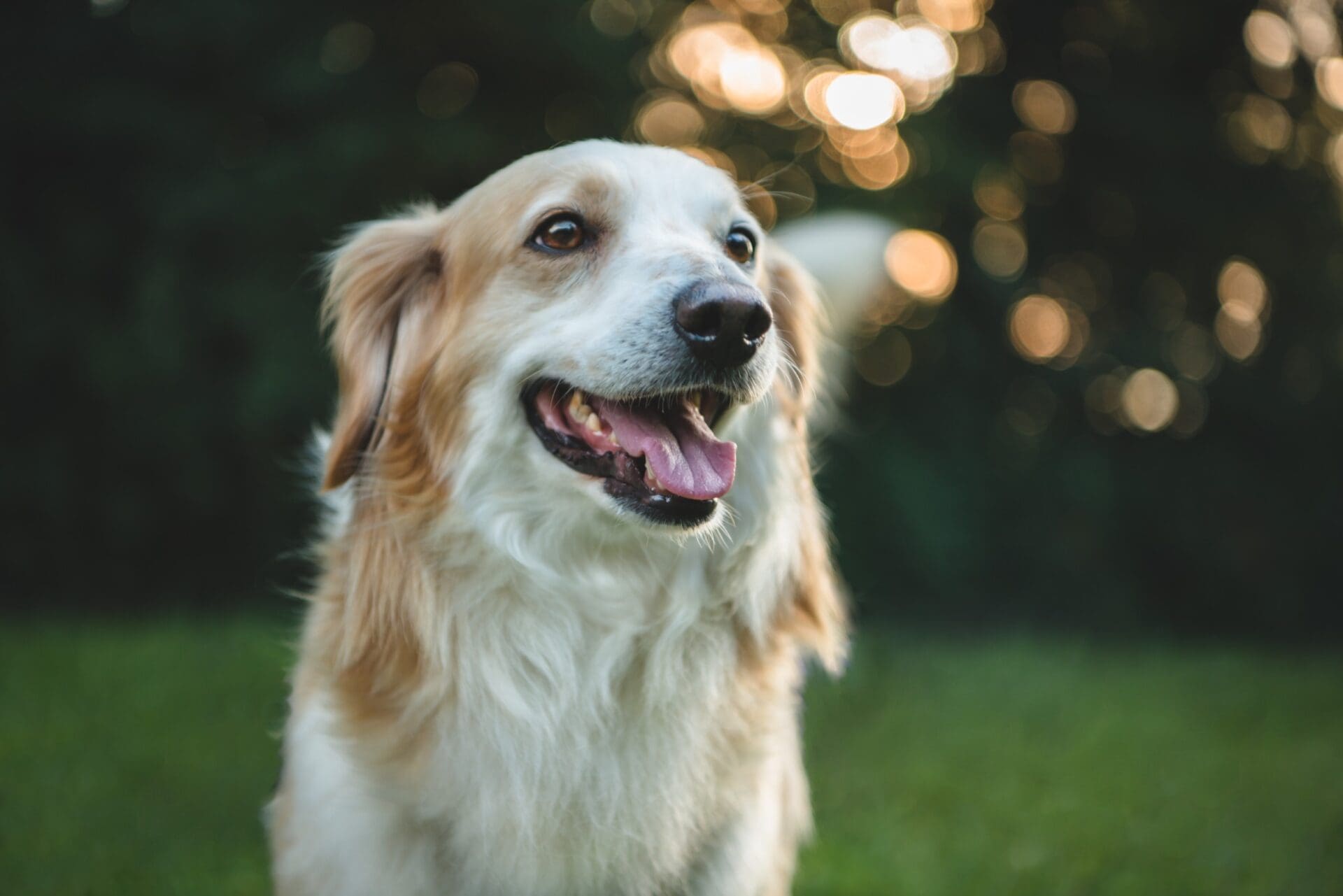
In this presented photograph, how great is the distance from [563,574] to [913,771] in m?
3.19

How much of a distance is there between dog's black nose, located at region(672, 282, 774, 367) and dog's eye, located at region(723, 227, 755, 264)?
1.45 ft

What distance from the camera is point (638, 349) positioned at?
2254mm

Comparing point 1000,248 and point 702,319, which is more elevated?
point 702,319

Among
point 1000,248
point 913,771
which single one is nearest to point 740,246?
point 913,771

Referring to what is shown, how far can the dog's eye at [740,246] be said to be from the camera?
2.68 m

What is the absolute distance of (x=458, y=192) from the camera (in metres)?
6.62

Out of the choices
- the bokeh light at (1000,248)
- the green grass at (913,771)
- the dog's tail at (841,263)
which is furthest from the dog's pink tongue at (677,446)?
the bokeh light at (1000,248)

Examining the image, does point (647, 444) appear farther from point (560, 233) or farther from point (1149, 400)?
point (1149, 400)

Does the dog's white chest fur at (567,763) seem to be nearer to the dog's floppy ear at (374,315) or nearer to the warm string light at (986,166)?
the dog's floppy ear at (374,315)

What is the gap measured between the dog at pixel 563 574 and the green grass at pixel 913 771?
1423 mm

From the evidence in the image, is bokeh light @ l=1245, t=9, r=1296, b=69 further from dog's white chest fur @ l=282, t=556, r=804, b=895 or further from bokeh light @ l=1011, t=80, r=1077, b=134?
dog's white chest fur @ l=282, t=556, r=804, b=895

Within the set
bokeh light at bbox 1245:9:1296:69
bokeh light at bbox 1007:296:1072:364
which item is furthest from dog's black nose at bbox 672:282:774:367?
bokeh light at bbox 1245:9:1296:69

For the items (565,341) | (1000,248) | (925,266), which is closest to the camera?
(565,341)

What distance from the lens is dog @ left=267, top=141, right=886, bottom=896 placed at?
224cm
